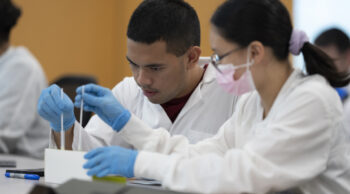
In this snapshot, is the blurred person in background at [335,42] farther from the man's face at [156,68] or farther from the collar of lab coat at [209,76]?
the man's face at [156,68]

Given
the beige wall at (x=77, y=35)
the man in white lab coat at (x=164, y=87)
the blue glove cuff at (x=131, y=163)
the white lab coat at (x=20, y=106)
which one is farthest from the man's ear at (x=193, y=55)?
the beige wall at (x=77, y=35)

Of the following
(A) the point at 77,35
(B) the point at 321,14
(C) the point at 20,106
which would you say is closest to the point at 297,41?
(C) the point at 20,106

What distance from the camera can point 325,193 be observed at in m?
1.23

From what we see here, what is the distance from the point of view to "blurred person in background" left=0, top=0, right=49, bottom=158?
284cm

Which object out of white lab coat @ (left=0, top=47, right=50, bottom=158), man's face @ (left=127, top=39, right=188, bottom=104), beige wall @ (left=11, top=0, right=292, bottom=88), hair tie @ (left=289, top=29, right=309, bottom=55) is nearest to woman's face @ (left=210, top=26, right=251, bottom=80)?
hair tie @ (left=289, top=29, right=309, bottom=55)

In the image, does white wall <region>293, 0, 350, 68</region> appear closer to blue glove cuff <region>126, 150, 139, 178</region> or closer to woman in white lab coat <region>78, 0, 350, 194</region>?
woman in white lab coat <region>78, 0, 350, 194</region>

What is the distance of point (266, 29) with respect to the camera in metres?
1.23

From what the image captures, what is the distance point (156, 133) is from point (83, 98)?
252 millimetres

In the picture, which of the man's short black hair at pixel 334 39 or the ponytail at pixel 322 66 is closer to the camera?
the ponytail at pixel 322 66

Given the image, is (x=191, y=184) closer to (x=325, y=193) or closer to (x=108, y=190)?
(x=108, y=190)

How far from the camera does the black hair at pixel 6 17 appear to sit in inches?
115

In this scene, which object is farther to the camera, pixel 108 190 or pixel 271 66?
pixel 271 66

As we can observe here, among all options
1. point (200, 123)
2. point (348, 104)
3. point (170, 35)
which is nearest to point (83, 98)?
point (170, 35)

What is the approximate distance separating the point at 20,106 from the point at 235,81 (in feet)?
6.31
